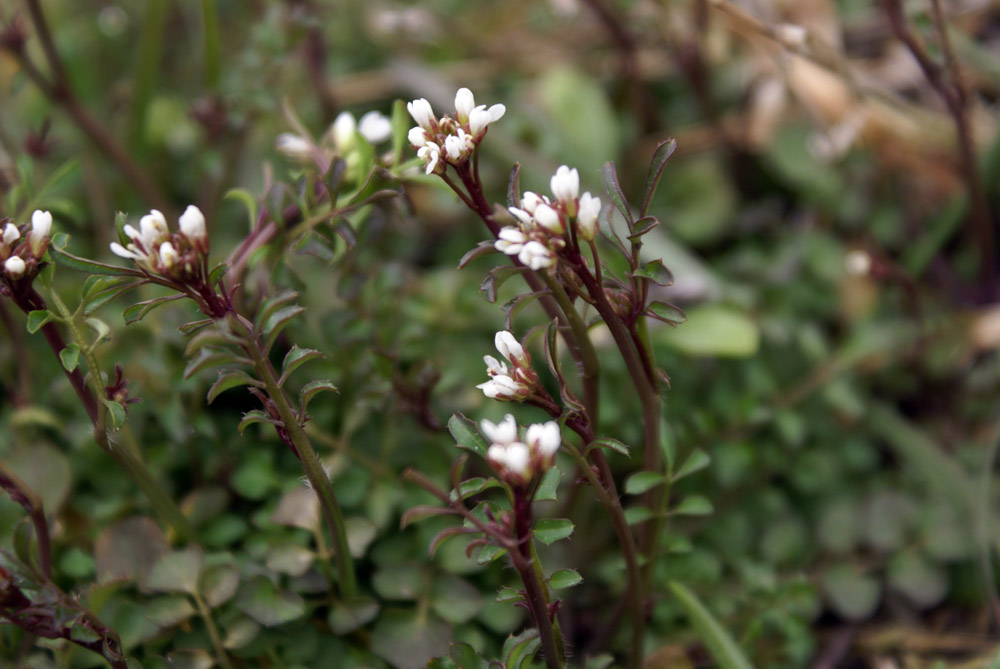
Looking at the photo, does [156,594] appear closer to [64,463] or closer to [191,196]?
[64,463]

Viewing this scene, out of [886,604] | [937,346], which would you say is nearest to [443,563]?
[886,604]

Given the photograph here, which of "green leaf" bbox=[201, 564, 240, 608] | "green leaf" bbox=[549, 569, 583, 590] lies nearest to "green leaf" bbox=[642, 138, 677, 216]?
"green leaf" bbox=[549, 569, 583, 590]

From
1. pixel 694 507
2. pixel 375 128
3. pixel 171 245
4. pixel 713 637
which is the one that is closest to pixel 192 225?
pixel 171 245

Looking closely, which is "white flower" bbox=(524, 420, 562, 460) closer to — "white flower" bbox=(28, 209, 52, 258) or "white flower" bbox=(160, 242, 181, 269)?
"white flower" bbox=(160, 242, 181, 269)

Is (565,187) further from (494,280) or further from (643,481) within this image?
(643,481)

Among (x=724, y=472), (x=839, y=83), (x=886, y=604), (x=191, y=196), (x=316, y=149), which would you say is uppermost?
(x=316, y=149)

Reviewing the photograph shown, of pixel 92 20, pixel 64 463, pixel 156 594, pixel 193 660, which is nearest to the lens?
pixel 193 660
